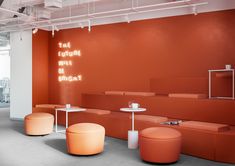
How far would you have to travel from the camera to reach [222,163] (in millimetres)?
4797

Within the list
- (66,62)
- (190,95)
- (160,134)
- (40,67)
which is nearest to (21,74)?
(40,67)

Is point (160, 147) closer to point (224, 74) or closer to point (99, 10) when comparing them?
point (224, 74)

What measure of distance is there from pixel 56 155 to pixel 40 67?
5.26m

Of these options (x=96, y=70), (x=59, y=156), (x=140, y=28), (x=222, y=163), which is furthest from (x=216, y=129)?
(x=96, y=70)

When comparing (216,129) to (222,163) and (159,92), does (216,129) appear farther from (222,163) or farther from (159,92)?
(159,92)

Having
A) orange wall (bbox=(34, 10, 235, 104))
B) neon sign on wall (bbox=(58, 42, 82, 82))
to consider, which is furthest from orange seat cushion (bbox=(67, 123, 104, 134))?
neon sign on wall (bbox=(58, 42, 82, 82))

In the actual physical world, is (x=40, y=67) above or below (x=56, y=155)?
above

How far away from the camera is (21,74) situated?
9.83 meters

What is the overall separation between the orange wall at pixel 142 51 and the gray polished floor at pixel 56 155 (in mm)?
2252

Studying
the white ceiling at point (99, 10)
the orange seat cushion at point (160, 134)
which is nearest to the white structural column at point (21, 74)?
the white ceiling at point (99, 10)

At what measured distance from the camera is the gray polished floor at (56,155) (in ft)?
15.5

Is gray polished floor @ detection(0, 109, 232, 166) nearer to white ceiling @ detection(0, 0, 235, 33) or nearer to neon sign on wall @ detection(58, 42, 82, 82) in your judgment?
neon sign on wall @ detection(58, 42, 82, 82)

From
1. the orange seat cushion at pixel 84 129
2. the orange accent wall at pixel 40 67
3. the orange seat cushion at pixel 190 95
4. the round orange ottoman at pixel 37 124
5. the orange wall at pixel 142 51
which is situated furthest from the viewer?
the orange accent wall at pixel 40 67

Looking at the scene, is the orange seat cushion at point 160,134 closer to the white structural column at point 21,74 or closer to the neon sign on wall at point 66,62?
the neon sign on wall at point 66,62
